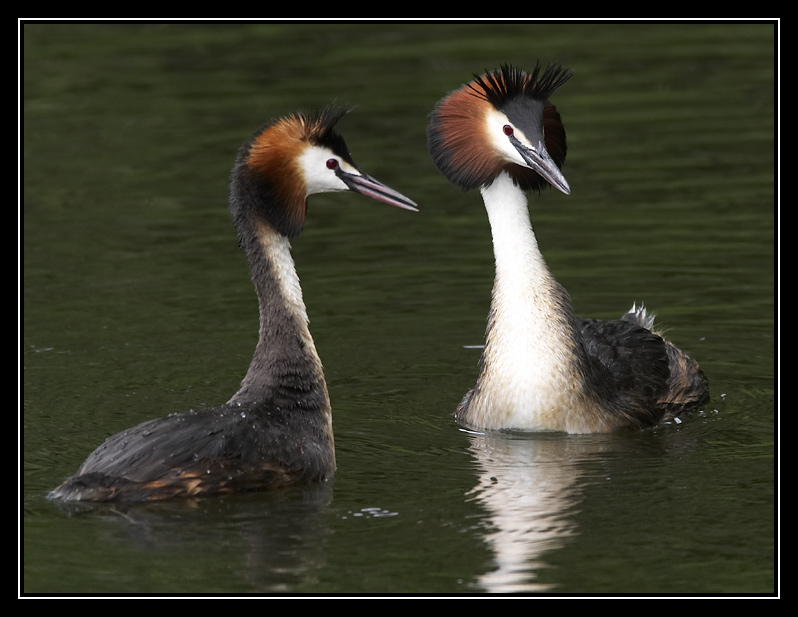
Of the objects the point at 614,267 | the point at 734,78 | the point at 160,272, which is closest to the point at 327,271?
the point at 160,272

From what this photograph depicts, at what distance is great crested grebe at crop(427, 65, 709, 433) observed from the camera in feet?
31.4

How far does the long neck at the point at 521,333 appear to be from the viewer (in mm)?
9562

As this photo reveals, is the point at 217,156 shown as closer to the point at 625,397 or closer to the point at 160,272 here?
the point at 160,272

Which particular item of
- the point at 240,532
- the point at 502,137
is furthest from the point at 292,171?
the point at 240,532

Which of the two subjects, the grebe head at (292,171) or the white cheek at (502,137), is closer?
the grebe head at (292,171)

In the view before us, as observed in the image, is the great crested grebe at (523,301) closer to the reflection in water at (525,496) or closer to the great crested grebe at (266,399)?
the reflection in water at (525,496)

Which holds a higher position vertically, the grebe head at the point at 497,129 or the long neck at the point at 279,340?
the grebe head at the point at 497,129

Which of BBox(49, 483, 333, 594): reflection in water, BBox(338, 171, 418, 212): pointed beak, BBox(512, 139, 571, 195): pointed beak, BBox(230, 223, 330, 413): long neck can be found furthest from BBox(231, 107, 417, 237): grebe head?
BBox(49, 483, 333, 594): reflection in water

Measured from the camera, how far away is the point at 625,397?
983 centimetres

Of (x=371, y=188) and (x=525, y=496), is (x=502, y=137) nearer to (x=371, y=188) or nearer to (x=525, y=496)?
(x=371, y=188)

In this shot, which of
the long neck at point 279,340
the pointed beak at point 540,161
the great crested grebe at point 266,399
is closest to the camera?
the great crested grebe at point 266,399

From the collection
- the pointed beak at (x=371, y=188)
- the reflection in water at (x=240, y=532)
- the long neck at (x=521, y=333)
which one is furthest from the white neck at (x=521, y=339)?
the reflection in water at (x=240, y=532)

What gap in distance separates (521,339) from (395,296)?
9.97ft

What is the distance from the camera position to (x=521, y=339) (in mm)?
9672
